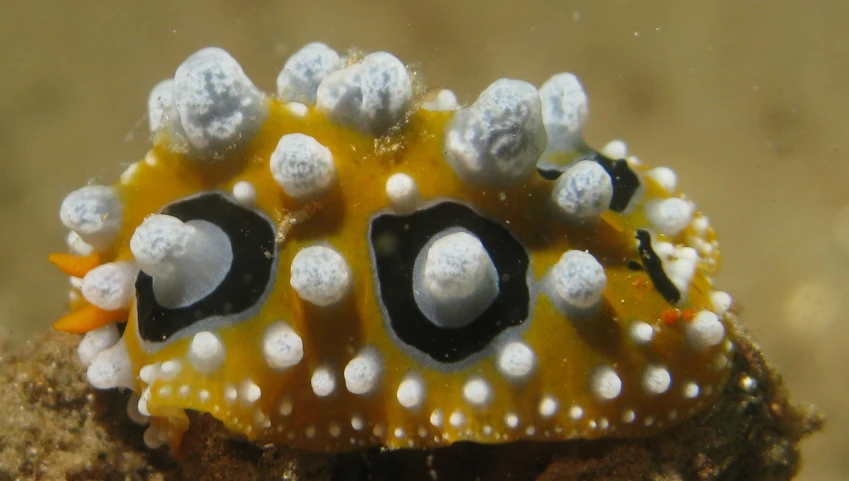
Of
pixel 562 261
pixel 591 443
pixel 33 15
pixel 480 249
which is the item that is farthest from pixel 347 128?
pixel 33 15

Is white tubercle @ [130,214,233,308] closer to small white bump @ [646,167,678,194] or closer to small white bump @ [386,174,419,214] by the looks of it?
small white bump @ [386,174,419,214]

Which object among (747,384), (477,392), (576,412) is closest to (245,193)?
(477,392)

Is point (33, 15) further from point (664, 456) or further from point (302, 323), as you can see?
point (664, 456)

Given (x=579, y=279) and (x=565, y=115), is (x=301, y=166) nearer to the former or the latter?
(x=579, y=279)

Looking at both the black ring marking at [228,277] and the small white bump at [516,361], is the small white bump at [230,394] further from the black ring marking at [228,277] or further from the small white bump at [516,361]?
the small white bump at [516,361]

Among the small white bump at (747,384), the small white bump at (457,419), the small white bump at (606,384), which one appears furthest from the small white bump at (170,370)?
the small white bump at (747,384)

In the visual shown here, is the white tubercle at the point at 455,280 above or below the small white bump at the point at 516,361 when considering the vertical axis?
above

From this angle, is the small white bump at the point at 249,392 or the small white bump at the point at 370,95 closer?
the small white bump at the point at 249,392
